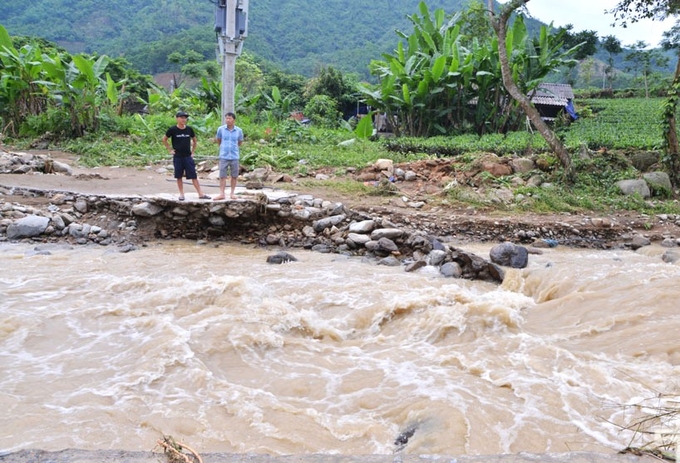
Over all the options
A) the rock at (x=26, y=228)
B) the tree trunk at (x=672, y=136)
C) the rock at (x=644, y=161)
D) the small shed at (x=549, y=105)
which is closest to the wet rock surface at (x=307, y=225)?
the rock at (x=26, y=228)

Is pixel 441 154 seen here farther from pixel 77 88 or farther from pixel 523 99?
pixel 77 88

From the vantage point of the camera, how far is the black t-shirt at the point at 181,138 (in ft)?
23.8

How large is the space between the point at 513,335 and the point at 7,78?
48.6ft

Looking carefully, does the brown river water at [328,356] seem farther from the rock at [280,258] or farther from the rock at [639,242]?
the rock at [639,242]

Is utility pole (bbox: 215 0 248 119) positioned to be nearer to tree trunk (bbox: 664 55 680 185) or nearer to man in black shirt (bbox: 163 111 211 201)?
man in black shirt (bbox: 163 111 211 201)

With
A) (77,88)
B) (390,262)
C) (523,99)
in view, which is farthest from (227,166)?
(77,88)

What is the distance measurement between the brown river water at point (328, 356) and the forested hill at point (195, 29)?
39.2 metres

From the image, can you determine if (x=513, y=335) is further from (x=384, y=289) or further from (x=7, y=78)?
(x=7, y=78)

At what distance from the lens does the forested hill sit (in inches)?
1761

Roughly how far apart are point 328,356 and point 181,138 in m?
4.42

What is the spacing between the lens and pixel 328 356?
13.7 ft

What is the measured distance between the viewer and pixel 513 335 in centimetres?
454

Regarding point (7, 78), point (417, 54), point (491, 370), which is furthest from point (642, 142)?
point (7, 78)

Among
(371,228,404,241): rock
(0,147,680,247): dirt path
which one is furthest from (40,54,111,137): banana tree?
(371,228,404,241): rock
